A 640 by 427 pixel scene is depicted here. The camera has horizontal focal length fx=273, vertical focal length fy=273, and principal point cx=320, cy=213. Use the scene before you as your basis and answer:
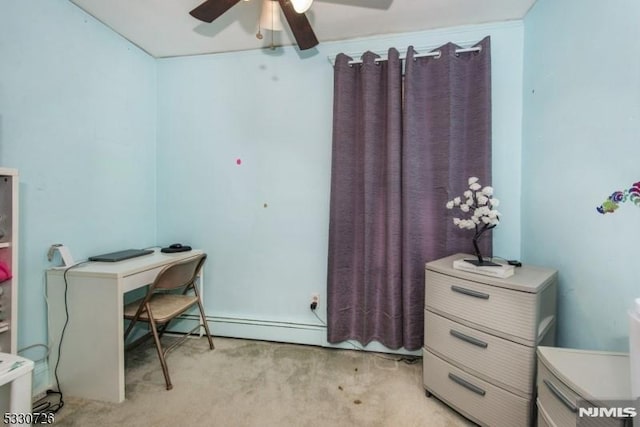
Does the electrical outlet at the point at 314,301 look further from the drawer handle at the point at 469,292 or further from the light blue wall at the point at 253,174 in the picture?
the drawer handle at the point at 469,292

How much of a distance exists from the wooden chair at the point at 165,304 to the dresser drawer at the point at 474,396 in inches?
59.0

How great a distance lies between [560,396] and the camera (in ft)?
2.86

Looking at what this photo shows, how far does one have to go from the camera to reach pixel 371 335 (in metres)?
1.93

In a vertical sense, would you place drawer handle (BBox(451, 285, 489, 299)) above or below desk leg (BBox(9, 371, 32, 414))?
above

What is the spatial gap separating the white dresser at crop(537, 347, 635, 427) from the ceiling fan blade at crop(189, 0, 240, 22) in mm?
2013

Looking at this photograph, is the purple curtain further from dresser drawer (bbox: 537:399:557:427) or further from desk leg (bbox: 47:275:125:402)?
desk leg (bbox: 47:275:125:402)

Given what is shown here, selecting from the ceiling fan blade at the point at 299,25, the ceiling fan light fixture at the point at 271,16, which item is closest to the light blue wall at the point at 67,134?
the ceiling fan light fixture at the point at 271,16

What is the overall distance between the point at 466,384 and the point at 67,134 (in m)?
2.60

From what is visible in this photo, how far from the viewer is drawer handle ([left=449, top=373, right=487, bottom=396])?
4.18 feet

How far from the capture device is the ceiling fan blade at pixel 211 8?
1335mm

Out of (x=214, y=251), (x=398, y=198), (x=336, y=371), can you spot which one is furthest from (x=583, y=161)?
(x=214, y=251)

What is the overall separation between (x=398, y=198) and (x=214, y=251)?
1509 millimetres

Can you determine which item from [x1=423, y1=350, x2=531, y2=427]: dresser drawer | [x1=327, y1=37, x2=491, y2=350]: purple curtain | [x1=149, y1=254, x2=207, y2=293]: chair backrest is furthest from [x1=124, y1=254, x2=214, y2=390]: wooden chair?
[x1=423, y1=350, x2=531, y2=427]: dresser drawer

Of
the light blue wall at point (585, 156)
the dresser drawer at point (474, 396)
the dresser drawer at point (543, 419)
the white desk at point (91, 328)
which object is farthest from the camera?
the white desk at point (91, 328)
